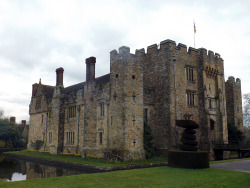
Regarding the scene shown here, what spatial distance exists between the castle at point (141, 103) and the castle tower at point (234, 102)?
640 centimetres

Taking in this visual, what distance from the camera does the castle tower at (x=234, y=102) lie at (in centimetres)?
3691

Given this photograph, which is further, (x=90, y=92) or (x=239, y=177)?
(x=90, y=92)

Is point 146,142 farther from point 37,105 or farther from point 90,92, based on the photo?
point 37,105

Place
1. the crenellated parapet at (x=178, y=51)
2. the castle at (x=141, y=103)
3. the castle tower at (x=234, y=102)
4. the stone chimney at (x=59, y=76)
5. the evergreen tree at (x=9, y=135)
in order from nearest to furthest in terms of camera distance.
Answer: the castle at (x=141, y=103), the crenellated parapet at (x=178, y=51), the stone chimney at (x=59, y=76), the castle tower at (x=234, y=102), the evergreen tree at (x=9, y=135)

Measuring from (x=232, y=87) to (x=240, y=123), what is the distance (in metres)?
5.60

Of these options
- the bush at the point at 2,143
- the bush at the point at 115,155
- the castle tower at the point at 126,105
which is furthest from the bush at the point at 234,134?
the bush at the point at 2,143

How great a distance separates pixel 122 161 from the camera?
2166 cm

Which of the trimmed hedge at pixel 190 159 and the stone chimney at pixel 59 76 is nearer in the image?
the trimmed hedge at pixel 190 159

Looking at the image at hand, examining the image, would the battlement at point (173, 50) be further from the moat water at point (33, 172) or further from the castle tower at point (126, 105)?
the moat water at point (33, 172)

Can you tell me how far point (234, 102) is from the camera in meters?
37.2

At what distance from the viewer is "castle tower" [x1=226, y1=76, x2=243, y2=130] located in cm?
3691

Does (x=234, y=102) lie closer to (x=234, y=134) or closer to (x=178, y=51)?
(x=234, y=134)

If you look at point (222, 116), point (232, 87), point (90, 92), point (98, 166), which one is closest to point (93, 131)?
point (90, 92)

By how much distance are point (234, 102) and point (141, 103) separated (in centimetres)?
1979
